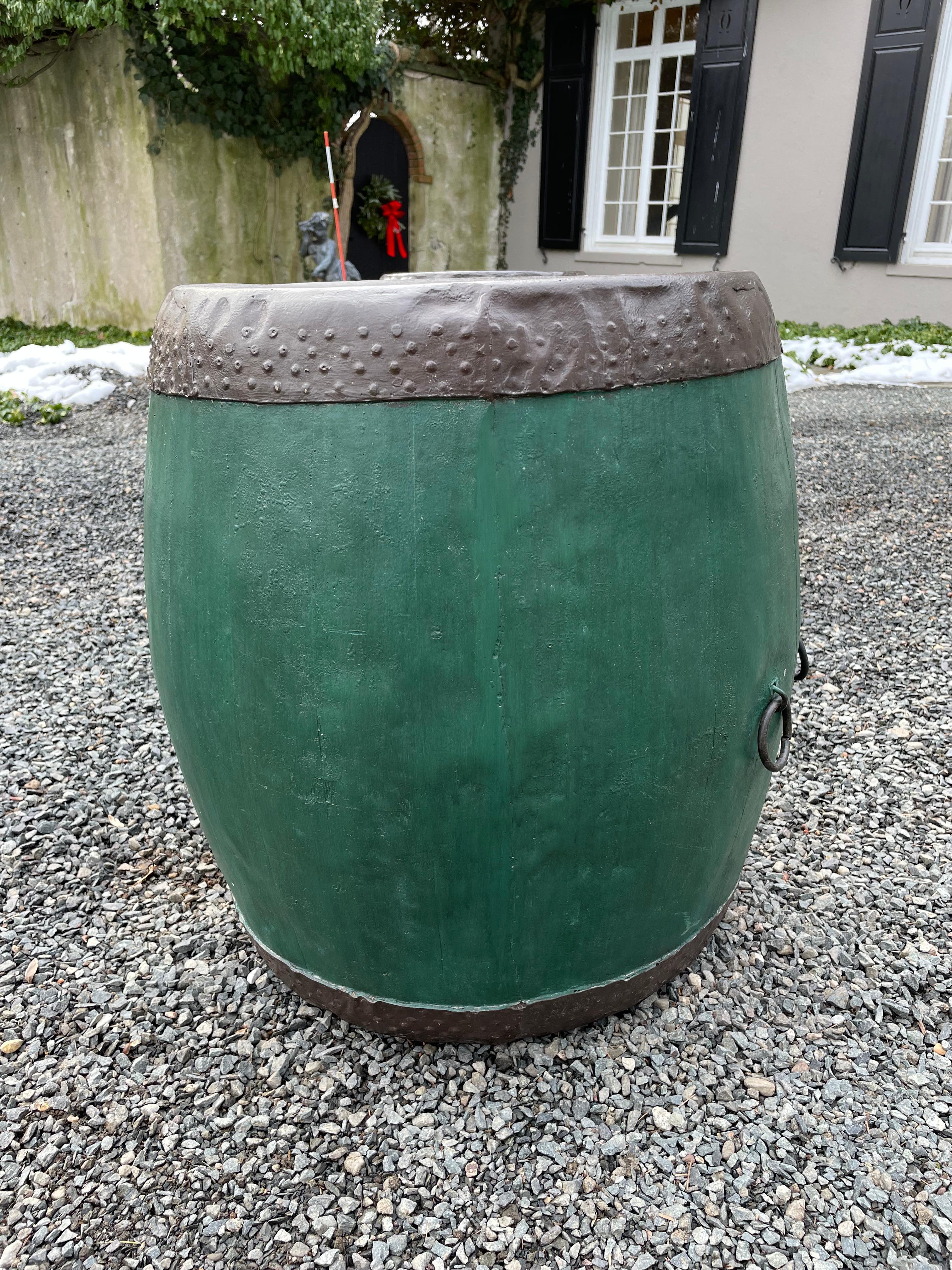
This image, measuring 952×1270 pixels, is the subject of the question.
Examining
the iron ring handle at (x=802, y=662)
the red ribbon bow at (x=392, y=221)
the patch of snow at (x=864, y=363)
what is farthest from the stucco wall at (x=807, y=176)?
the iron ring handle at (x=802, y=662)

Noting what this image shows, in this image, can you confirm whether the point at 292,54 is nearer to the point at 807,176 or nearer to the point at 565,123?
the point at 565,123

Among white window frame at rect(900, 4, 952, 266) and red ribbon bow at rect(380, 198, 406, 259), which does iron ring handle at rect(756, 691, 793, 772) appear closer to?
white window frame at rect(900, 4, 952, 266)

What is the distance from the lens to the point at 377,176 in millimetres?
12305

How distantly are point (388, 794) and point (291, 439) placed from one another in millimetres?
547

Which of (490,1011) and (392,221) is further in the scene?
(392,221)

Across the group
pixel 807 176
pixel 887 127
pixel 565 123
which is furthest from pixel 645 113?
pixel 887 127

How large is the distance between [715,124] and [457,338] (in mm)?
9408

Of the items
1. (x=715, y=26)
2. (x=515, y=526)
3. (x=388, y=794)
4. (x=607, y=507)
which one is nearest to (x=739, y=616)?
(x=607, y=507)

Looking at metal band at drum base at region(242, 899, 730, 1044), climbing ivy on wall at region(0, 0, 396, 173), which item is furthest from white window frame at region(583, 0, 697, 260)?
metal band at drum base at region(242, 899, 730, 1044)

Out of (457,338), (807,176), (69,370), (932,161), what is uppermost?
(932,161)

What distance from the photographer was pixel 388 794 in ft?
4.58

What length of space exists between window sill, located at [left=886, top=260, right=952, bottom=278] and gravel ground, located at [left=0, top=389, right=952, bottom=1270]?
277 inches

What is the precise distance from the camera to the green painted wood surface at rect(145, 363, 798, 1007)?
1282 mm

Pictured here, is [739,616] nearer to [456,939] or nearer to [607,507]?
[607,507]
